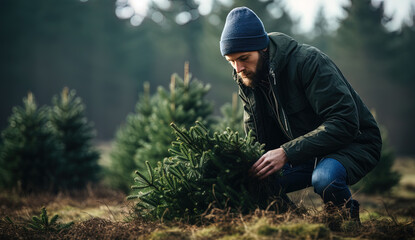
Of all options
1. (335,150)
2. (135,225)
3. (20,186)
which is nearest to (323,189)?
(335,150)

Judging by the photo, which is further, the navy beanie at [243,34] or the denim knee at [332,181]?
the navy beanie at [243,34]

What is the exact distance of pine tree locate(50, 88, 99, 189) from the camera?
7.99 metres

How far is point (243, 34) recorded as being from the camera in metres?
2.91

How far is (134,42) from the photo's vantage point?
31.8 meters

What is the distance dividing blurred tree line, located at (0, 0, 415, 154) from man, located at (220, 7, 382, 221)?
72.3 ft

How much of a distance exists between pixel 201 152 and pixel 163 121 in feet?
11.9

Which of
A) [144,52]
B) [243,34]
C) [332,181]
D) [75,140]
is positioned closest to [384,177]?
[332,181]

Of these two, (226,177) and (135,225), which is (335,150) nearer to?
(226,177)

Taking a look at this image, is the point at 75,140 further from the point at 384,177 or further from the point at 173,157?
the point at 384,177

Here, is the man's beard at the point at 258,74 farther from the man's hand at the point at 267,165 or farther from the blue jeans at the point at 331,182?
the blue jeans at the point at 331,182

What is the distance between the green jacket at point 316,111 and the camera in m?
2.66

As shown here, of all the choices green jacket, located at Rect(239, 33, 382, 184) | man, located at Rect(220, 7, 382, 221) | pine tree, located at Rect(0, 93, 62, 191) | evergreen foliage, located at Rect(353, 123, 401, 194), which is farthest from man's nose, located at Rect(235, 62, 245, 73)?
evergreen foliage, located at Rect(353, 123, 401, 194)

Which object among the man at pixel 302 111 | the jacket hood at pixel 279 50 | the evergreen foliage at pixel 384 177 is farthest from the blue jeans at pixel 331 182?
the evergreen foliage at pixel 384 177

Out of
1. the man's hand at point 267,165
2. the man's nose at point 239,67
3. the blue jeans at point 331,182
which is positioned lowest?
the blue jeans at point 331,182
